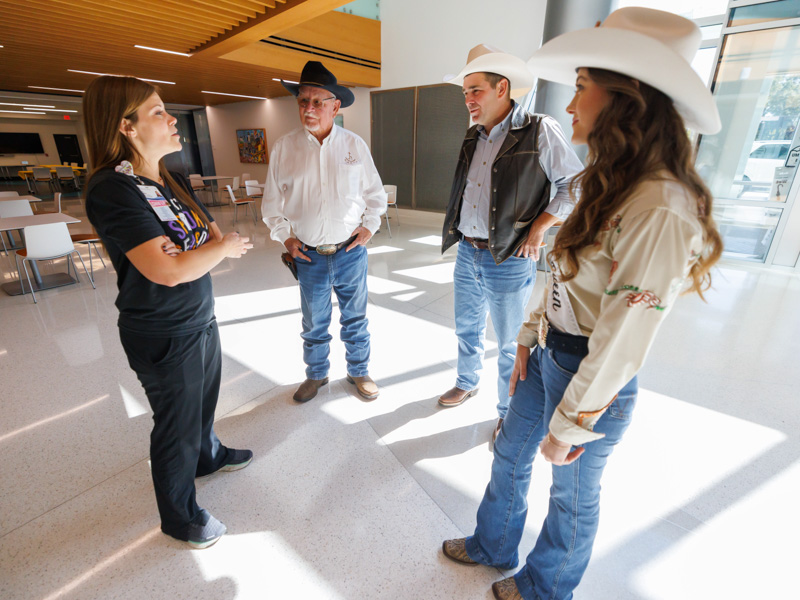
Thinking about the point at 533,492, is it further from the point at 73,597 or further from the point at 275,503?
the point at 73,597

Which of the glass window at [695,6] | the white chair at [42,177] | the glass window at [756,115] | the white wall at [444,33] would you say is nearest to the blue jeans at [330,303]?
the glass window at [756,115]

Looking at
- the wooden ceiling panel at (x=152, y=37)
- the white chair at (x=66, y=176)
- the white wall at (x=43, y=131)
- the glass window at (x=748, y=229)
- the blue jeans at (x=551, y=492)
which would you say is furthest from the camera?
the white wall at (x=43, y=131)

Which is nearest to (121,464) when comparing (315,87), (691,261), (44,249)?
(315,87)

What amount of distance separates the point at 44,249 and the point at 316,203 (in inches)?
156

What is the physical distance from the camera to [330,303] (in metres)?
2.52

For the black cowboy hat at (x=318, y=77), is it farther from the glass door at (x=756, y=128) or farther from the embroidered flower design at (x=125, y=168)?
the glass door at (x=756, y=128)

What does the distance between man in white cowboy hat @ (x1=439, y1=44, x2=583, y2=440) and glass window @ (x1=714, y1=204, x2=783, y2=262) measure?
5.45m

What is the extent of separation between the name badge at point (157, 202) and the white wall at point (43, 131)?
22.6 metres

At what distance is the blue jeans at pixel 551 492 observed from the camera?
109 cm

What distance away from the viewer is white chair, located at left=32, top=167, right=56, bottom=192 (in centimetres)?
1504

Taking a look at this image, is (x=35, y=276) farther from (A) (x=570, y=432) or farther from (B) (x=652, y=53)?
(B) (x=652, y=53)

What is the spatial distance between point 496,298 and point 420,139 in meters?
7.61

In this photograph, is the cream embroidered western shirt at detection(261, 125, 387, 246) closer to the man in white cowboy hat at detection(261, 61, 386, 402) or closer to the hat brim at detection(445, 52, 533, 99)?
the man in white cowboy hat at detection(261, 61, 386, 402)

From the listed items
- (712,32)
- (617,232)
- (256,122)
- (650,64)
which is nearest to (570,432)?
(617,232)
